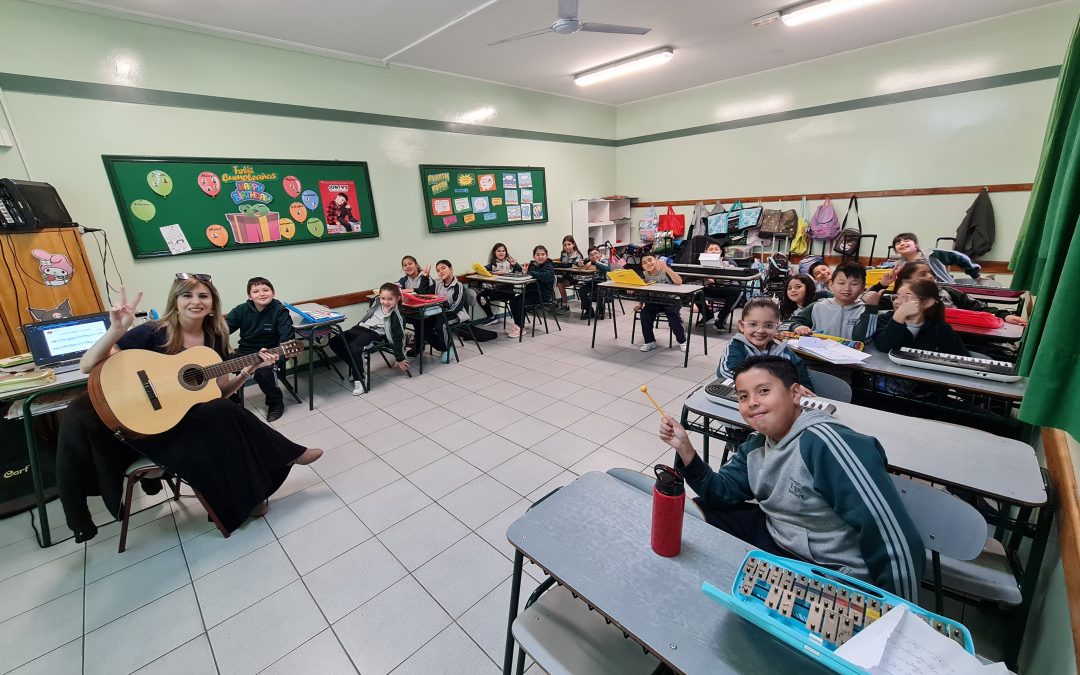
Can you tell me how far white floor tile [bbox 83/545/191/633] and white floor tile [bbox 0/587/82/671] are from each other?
0.04 m

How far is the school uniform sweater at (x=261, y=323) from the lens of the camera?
144 inches

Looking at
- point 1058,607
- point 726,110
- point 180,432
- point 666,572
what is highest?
point 726,110

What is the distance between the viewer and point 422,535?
2.15 m

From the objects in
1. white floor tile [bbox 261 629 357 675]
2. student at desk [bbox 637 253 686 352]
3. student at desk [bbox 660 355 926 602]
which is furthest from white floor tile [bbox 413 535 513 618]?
student at desk [bbox 637 253 686 352]

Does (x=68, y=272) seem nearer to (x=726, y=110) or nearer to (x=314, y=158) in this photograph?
(x=314, y=158)

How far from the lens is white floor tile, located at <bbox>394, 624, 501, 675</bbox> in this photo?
1.50m

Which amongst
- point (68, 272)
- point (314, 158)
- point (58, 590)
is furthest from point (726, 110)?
point (58, 590)

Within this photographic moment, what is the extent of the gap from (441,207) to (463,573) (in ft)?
14.8

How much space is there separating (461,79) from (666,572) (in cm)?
597

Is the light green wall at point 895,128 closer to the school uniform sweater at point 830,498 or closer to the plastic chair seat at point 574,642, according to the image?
the school uniform sweater at point 830,498

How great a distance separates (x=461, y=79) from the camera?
534 centimetres

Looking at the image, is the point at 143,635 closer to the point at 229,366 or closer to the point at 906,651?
the point at 229,366

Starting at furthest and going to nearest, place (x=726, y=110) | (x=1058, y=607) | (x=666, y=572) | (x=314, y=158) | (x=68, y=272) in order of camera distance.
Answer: (x=726, y=110), (x=314, y=158), (x=68, y=272), (x=1058, y=607), (x=666, y=572)

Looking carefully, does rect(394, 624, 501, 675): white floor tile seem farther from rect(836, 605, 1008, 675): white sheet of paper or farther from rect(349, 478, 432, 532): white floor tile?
rect(836, 605, 1008, 675): white sheet of paper
